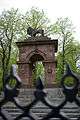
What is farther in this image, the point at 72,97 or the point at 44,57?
the point at 44,57

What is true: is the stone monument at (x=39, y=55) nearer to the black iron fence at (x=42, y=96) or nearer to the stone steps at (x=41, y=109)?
the stone steps at (x=41, y=109)

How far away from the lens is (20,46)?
880 inches

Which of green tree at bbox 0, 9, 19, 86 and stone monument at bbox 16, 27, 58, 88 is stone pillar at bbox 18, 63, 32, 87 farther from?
green tree at bbox 0, 9, 19, 86

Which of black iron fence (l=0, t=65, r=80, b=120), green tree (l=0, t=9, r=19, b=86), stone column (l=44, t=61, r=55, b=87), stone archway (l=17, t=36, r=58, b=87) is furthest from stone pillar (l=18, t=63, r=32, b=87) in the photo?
black iron fence (l=0, t=65, r=80, b=120)

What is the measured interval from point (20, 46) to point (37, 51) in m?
1.50

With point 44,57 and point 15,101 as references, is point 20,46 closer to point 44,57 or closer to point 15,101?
point 44,57

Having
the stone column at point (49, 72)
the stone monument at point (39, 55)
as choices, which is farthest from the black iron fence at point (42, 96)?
the stone column at point (49, 72)

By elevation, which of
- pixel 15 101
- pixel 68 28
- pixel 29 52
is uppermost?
pixel 68 28

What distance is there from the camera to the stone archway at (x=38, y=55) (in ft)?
70.1

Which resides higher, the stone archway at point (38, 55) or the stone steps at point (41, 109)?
the stone archway at point (38, 55)

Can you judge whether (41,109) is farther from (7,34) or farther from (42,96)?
(7,34)

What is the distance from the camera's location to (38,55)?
2216 centimetres

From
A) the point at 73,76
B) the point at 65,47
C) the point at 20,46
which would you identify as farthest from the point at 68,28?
the point at 73,76

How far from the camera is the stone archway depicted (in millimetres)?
21375
